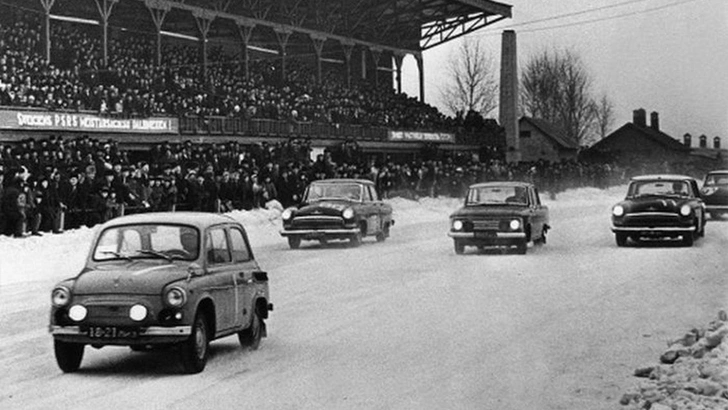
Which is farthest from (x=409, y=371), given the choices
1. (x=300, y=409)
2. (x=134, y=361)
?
(x=134, y=361)

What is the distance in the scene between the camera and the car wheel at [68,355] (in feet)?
31.6

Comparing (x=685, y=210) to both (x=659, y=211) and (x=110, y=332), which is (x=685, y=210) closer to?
(x=659, y=211)

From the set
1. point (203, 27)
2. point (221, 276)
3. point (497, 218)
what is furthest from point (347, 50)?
point (221, 276)

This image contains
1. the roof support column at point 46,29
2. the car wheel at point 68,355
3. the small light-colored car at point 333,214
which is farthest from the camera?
the roof support column at point 46,29

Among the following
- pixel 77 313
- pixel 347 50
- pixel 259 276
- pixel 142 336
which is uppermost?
pixel 347 50

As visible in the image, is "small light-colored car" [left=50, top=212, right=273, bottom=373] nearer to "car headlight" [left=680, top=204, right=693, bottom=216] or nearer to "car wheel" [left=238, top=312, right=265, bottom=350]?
"car wheel" [left=238, top=312, right=265, bottom=350]

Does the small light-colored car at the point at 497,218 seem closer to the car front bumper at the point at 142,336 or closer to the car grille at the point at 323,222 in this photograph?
the car grille at the point at 323,222

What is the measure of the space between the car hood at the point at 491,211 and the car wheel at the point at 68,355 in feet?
40.4

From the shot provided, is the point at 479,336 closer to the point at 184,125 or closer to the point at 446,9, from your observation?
the point at 184,125

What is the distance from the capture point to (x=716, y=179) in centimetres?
3177

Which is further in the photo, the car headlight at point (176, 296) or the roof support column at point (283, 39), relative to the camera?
the roof support column at point (283, 39)

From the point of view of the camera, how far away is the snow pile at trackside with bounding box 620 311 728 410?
24.9ft

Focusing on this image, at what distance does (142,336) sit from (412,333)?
3613 mm

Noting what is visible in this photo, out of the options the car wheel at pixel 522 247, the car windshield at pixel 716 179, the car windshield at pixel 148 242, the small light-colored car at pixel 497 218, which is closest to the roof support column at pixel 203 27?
the car windshield at pixel 716 179
